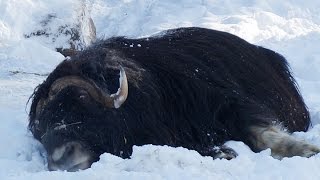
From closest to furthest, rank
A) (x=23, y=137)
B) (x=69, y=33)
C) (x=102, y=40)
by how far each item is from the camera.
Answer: (x=23, y=137), (x=102, y=40), (x=69, y=33)

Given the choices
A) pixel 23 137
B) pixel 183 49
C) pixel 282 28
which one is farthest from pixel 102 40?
pixel 282 28

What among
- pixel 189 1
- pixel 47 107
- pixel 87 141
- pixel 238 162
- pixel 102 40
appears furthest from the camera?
pixel 189 1

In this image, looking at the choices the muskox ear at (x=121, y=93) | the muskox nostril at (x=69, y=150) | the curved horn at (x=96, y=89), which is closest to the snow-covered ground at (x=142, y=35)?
the muskox nostril at (x=69, y=150)

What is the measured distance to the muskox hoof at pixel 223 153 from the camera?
3806 millimetres

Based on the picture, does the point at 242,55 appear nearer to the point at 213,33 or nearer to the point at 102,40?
the point at 213,33

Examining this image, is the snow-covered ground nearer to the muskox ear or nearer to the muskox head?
the muskox head

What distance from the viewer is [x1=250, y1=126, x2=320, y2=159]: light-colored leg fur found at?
390 centimetres

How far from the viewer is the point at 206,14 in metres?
12.8

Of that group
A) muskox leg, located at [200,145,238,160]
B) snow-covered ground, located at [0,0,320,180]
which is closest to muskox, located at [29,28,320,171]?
muskox leg, located at [200,145,238,160]

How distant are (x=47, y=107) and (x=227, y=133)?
1077mm

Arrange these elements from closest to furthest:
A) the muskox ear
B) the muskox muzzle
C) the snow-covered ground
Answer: the snow-covered ground, the muskox muzzle, the muskox ear

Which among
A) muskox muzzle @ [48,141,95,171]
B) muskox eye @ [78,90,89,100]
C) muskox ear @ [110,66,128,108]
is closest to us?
muskox muzzle @ [48,141,95,171]

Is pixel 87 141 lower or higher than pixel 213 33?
lower

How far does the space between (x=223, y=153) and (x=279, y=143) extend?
41cm
